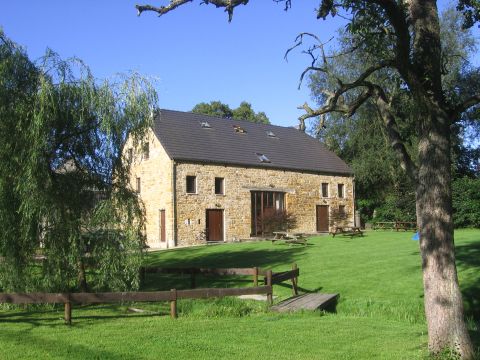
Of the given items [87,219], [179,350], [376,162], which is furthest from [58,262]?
[376,162]

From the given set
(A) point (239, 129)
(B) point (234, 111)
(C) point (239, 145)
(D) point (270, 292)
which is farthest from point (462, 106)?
(B) point (234, 111)

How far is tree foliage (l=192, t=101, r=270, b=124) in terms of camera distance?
5431 centimetres

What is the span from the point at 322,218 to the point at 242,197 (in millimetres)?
6938

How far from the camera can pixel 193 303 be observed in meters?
10.4

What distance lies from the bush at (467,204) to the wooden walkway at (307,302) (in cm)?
2129

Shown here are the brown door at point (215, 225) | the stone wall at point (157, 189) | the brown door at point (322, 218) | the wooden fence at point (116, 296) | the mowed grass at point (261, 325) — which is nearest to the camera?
the mowed grass at point (261, 325)

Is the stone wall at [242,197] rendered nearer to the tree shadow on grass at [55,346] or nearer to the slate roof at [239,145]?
the slate roof at [239,145]

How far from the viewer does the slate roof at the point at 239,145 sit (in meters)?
28.4

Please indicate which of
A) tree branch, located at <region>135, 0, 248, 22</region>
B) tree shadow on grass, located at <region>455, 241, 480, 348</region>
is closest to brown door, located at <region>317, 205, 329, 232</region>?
tree shadow on grass, located at <region>455, 241, 480, 348</region>

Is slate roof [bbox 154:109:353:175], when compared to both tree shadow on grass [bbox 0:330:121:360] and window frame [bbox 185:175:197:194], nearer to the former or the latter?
window frame [bbox 185:175:197:194]

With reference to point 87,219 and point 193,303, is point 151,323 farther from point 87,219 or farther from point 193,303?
point 87,219

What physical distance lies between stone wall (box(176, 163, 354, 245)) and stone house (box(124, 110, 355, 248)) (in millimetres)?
52

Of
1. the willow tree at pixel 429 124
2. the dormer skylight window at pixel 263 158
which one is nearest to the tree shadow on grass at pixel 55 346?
the willow tree at pixel 429 124

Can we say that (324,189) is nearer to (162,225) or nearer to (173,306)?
(162,225)
